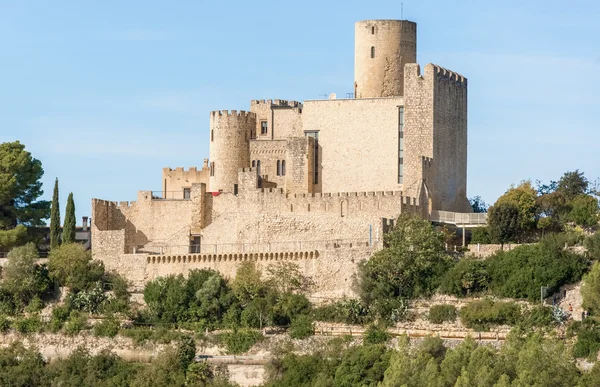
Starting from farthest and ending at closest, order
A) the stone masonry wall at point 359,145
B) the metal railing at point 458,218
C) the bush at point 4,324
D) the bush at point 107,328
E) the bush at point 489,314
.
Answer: the stone masonry wall at point 359,145 < the metal railing at point 458,218 < the bush at point 4,324 < the bush at point 107,328 < the bush at point 489,314

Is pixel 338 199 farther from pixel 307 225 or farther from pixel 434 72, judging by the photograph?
pixel 434 72

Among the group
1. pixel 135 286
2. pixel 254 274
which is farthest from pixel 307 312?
pixel 135 286

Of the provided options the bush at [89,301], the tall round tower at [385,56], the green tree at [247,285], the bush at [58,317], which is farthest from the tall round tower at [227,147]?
the bush at [58,317]

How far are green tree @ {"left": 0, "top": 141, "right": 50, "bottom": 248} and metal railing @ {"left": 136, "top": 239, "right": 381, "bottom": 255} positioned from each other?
4460 mm

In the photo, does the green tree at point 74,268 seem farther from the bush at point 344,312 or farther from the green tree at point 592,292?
the green tree at point 592,292

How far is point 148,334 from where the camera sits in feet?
204

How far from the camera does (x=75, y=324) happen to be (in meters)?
63.2

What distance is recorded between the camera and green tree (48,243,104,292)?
65438 mm

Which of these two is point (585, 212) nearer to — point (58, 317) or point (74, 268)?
point (74, 268)

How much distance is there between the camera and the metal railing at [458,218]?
65062 mm

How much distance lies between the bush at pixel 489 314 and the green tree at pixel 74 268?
13439mm

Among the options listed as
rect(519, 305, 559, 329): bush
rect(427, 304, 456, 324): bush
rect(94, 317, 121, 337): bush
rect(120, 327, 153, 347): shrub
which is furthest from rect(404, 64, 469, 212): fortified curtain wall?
rect(94, 317, 121, 337): bush

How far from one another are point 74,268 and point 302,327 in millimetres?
9309

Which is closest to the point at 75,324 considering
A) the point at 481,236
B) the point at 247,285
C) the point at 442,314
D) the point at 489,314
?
the point at 247,285
